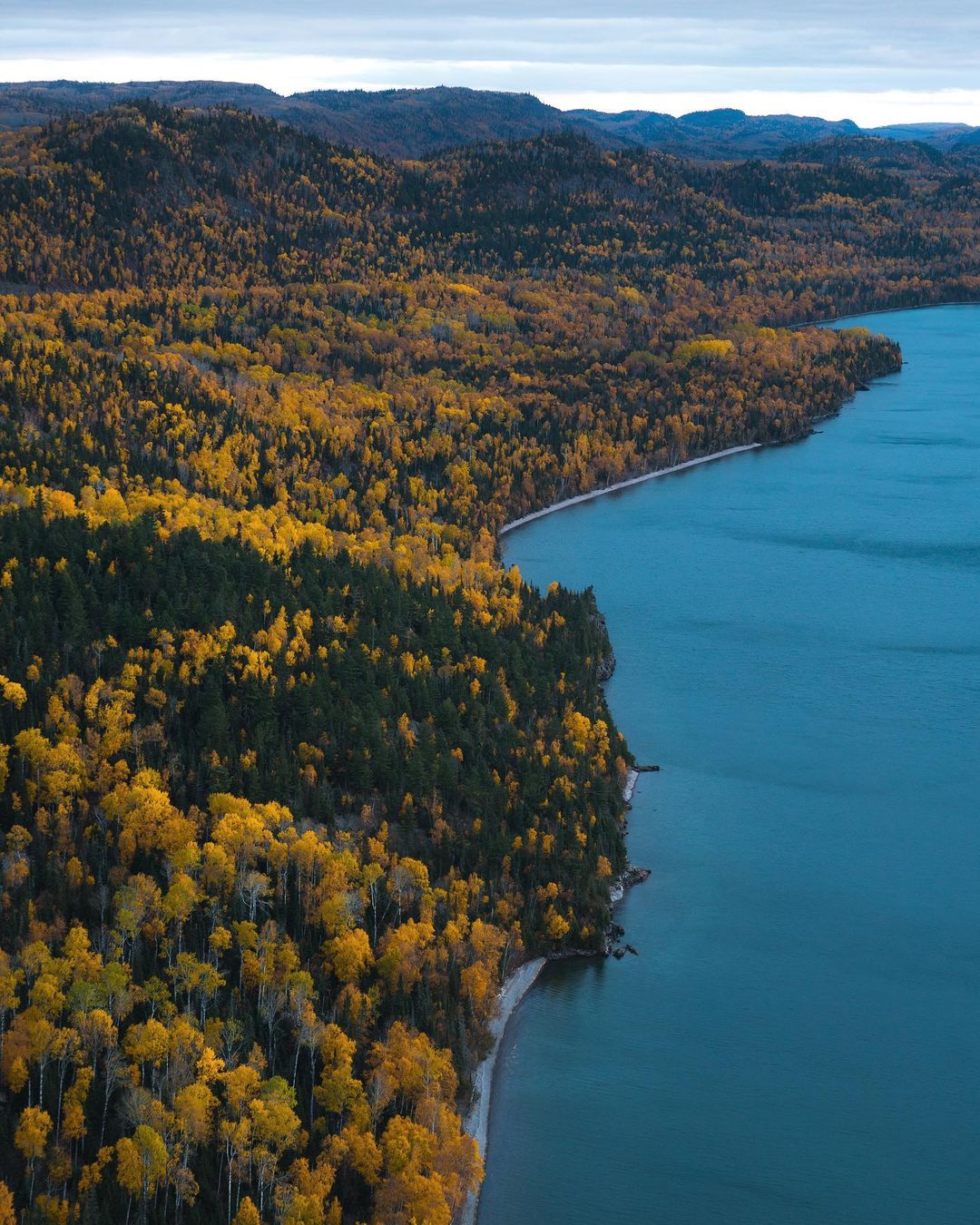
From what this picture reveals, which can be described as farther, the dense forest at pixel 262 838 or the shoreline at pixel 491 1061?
the shoreline at pixel 491 1061

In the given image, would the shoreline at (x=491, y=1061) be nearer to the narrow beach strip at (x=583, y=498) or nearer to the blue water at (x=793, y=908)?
the blue water at (x=793, y=908)

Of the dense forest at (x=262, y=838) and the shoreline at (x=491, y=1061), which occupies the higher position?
the dense forest at (x=262, y=838)

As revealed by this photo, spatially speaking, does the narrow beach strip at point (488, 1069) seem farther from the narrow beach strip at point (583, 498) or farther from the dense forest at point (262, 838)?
the narrow beach strip at point (583, 498)

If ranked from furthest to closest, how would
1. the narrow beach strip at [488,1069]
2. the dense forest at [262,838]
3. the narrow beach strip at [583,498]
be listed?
1. the narrow beach strip at [583,498]
2. the narrow beach strip at [488,1069]
3. the dense forest at [262,838]

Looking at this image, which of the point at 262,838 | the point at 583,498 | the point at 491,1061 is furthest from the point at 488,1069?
the point at 583,498

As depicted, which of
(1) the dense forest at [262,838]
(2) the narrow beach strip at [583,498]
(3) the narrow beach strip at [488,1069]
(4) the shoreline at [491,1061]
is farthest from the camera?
(2) the narrow beach strip at [583,498]

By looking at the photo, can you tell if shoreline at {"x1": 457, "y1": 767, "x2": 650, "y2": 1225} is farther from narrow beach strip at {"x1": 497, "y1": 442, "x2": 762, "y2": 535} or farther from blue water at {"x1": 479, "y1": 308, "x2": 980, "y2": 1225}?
narrow beach strip at {"x1": 497, "y1": 442, "x2": 762, "y2": 535}

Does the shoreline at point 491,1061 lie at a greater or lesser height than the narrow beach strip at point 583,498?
lesser

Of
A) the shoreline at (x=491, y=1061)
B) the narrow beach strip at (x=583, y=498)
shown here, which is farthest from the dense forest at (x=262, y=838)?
the narrow beach strip at (x=583, y=498)
